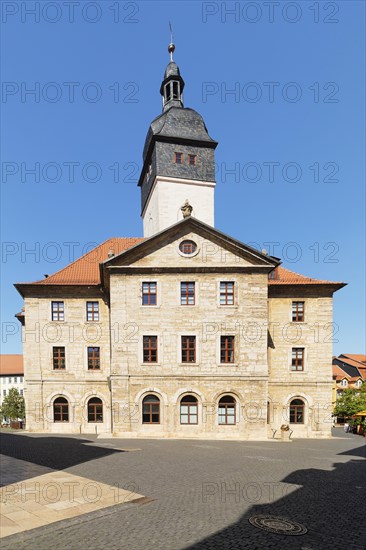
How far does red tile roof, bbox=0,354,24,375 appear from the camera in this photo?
9006cm

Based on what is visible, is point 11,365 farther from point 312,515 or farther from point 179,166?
point 312,515

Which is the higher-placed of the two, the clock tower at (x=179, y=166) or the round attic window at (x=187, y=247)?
the clock tower at (x=179, y=166)

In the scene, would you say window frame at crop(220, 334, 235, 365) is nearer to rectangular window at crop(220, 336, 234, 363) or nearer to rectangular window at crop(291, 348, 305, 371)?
rectangular window at crop(220, 336, 234, 363)

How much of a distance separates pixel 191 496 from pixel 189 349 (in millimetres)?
14299

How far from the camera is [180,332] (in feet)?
78.0

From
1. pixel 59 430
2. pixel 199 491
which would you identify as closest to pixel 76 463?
pixel 199 491

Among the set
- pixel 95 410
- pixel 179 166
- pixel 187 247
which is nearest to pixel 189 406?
pixel 95 410

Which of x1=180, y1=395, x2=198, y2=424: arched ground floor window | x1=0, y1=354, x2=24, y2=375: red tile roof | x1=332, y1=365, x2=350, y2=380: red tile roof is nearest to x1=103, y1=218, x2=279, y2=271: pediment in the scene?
x1=180, y1=395, x2=198, y2=424: arched ground floor window

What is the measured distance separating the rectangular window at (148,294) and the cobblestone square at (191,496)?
9472 millimetres

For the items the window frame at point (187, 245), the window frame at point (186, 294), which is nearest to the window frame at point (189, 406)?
the window frame at point (186, 294)

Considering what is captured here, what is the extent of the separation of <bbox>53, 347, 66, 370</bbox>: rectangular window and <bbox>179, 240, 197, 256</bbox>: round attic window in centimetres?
1215

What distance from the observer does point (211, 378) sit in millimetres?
23391

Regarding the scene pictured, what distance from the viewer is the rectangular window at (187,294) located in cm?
2416

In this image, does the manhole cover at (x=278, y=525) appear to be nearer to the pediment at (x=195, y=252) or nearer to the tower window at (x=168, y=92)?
the pediment at (x=195, y=252)
